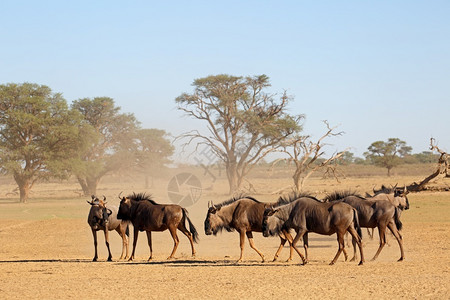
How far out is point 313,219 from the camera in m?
14.1

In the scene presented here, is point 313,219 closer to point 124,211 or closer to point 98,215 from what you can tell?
point 124,211

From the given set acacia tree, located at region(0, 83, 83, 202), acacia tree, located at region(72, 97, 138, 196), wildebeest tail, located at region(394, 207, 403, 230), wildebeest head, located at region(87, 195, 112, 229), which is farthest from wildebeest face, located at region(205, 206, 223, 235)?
acacia tree, located at region(72, 97, 138, 196)

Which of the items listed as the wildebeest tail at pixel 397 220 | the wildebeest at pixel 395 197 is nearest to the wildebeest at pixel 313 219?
the wildebeest tail at pixel 397 220

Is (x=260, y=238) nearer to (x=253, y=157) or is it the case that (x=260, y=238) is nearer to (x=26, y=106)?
(x=253, y=157)

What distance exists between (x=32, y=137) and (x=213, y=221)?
124 feet

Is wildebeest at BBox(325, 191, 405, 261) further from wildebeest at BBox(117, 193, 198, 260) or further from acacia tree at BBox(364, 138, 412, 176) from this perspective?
acacia tree at BBox(364, 138, 412, 176)

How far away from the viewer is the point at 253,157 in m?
51.3

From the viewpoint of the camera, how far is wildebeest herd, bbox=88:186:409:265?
14.0 m

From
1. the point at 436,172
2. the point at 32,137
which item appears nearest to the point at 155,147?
the point at 32,137

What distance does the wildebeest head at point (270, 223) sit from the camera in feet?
46.9

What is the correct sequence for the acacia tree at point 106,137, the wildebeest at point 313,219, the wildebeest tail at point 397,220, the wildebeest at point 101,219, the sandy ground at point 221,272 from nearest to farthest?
the sandy ground at point 221,272 → the wildebeest at point 313,219 → the wildebeest tail at point 397,220 → the wildebeest at point 101,219 → the acacia tree at point 106,137

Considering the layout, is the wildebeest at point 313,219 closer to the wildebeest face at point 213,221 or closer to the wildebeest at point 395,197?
the wildebeest face at point 213,221

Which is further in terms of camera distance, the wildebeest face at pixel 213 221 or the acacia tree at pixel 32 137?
the acacia tree at pixel 32 137

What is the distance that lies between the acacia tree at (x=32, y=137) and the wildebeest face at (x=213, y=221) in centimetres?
3422
